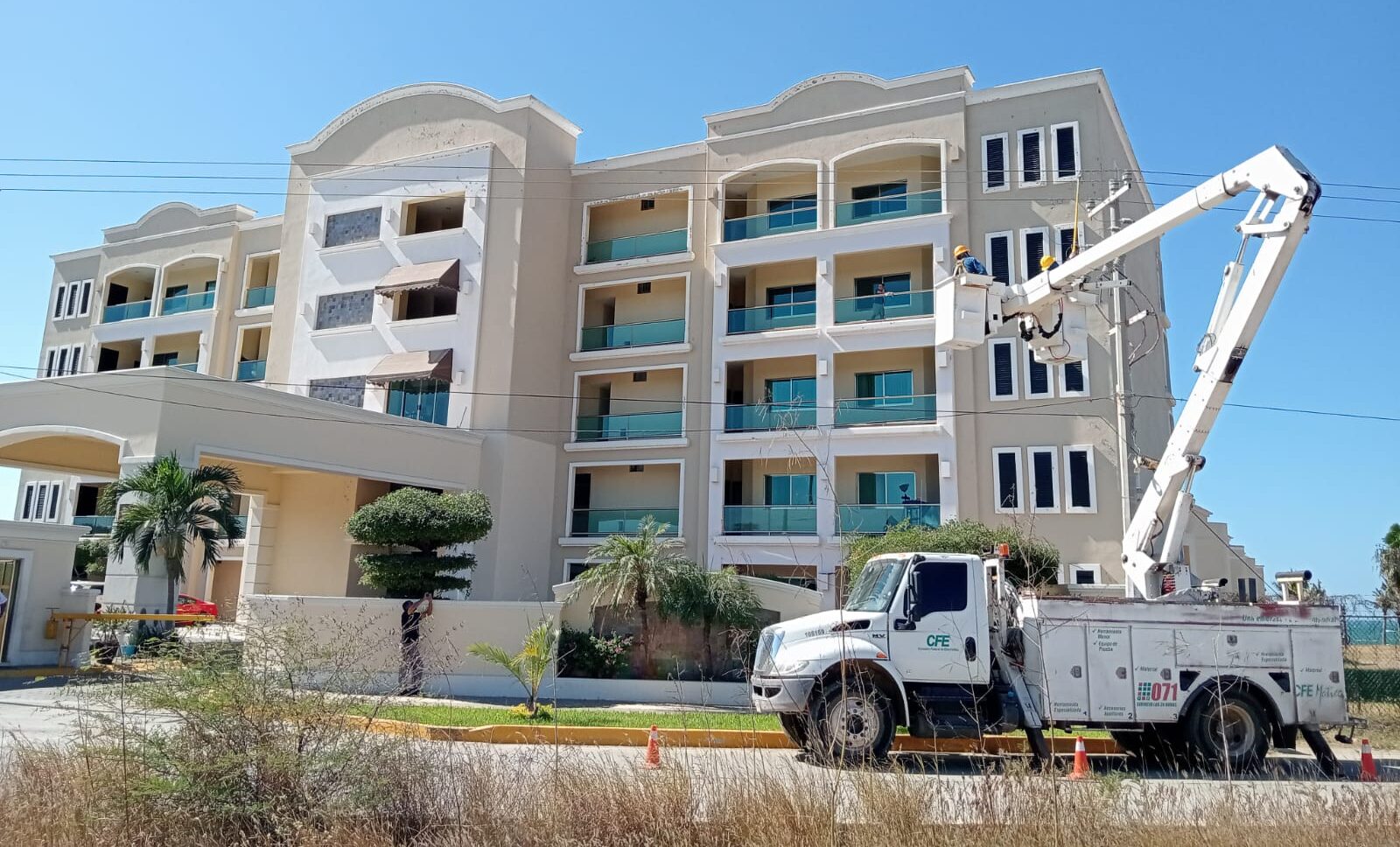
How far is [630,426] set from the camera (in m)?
34.2

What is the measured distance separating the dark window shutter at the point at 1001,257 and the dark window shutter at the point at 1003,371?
2.02m

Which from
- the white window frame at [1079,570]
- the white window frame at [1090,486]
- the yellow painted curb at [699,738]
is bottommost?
the yellow painted curb at [699,738]

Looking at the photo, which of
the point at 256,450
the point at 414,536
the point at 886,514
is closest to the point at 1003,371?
the point at 886,514

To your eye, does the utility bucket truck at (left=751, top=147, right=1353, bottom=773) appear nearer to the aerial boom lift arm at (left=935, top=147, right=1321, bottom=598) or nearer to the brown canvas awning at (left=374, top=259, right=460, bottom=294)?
the aerial boom lift arm at (left=935, top=147, right=1321, bottom=598)

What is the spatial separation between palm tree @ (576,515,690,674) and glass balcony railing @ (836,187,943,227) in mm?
14905

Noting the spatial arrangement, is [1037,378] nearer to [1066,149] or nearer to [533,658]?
[1066,149]

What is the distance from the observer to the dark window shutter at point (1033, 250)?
29391 millimetres

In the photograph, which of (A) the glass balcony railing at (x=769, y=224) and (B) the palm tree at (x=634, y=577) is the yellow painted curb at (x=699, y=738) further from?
(A) the glass balcony railing at (x=769, y=224)

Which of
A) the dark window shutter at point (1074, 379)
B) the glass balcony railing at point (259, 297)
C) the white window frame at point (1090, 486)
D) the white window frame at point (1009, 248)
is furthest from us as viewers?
the glass balcony railing at point (259, 297)

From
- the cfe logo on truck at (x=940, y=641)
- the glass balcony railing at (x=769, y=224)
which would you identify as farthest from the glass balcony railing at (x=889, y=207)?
the cfe logo on truck at (x=940, y=641)

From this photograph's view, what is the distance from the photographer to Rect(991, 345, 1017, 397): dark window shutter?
29.2 m

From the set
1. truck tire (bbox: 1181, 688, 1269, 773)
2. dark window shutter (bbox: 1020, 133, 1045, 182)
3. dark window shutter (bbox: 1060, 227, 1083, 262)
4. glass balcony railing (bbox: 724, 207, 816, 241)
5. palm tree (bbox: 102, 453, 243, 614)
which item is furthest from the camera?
glass balcony railing (bbox: 724, 207, 816, 241)

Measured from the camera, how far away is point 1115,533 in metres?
27.2

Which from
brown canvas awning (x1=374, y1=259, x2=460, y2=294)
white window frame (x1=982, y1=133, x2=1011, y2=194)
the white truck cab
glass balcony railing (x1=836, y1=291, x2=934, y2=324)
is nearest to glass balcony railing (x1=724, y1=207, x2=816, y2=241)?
glass balcony railing (x1=836, y1=291, x2=934, y2=324)
